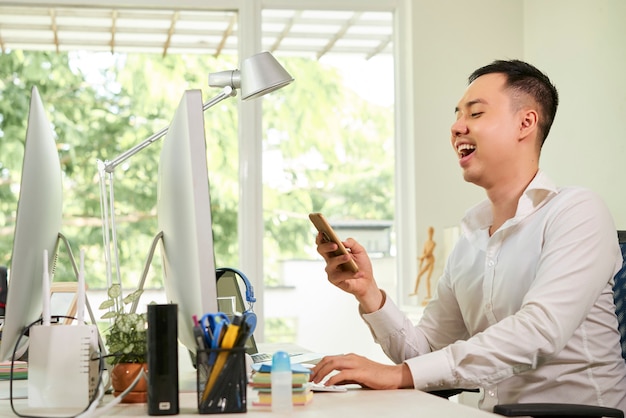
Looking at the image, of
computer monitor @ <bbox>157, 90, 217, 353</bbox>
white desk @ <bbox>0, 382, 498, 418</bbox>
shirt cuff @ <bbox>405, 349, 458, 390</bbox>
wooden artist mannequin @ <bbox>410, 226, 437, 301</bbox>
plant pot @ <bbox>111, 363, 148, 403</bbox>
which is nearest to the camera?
computer monitor @ <bbox>157, 90, 217, 353</bbox>

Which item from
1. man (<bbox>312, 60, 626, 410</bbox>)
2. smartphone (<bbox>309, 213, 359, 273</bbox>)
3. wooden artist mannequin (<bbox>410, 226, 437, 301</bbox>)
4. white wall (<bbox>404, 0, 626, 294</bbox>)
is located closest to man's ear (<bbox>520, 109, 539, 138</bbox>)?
man (<bbox>312, 60, 626, 410</bbox>)

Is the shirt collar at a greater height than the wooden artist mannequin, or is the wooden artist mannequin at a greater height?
the shirt collar

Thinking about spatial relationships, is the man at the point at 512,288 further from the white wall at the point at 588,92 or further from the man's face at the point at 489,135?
the white wall at the point at 588,92

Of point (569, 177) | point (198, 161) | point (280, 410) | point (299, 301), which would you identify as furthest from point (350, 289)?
point (299, 301)

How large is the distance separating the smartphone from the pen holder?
424 mm

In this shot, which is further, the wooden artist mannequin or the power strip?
the wooden artist mannequin

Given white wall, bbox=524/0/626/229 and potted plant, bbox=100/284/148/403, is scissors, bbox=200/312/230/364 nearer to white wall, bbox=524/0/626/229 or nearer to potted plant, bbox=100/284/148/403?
potted plant, bbox=100/284/148/403

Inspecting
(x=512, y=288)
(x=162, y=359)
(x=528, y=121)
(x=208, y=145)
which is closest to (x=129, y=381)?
(x=162, y=359)

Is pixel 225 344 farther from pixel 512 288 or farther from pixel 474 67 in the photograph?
pixel 474 67

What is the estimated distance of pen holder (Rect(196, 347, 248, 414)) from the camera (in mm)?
1293

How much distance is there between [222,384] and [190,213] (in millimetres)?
270

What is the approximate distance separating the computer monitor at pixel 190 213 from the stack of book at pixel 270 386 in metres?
0.12

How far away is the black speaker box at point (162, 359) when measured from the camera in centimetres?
130

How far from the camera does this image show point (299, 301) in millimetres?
4508
